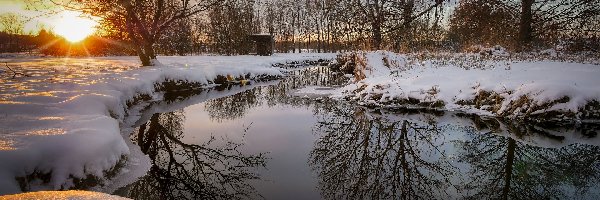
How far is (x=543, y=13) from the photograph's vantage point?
3789mm

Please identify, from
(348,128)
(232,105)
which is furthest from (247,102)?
(348,128)

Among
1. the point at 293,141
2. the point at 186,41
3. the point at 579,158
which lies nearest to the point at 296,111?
the point at 293,141

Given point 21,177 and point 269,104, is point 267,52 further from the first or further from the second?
point 21,177

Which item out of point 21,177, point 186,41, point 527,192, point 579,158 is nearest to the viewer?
point 21,177

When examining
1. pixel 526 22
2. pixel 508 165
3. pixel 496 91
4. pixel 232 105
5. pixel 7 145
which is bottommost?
pixel 508 165

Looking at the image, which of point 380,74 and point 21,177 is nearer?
point 21,177

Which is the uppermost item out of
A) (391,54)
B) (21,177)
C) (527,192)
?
(391,54)

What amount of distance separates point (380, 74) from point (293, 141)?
8408 millimetres

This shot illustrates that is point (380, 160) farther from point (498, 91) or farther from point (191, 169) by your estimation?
point (498, 91)

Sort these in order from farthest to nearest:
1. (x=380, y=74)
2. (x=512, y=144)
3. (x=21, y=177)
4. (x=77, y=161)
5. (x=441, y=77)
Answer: (x=380, y=74) < (x=441, y=77) < (x=512, y=144) < (x=77, y=161) < (x=21, y=177)

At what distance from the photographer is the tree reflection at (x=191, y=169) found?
4613mm

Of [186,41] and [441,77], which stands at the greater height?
[186,41]

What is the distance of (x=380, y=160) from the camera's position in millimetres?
5957

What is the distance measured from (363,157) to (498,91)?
5407 mm
